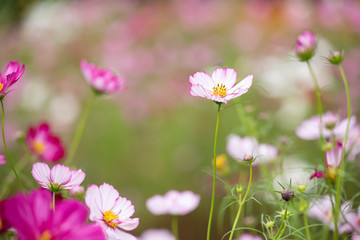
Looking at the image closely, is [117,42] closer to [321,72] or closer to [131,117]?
[131,117]

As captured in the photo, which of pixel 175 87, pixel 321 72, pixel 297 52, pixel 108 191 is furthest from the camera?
pixel 175 87

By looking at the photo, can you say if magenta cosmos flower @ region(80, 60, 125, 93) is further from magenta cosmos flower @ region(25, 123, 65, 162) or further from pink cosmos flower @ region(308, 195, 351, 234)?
pink cosmos flower @ region(308, 195, 351, 234)

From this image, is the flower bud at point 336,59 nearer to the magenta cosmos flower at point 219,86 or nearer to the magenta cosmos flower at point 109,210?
the magenta cosmos flower at point 219,86

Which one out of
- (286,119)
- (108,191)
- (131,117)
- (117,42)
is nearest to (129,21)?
(117,42)

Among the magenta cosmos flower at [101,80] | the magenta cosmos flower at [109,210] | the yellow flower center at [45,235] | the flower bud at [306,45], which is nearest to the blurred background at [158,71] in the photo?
the magenta cosmos flower at [101,80]

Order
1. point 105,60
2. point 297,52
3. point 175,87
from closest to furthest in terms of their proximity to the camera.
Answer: point 297,52, point 175,87, point 105,60

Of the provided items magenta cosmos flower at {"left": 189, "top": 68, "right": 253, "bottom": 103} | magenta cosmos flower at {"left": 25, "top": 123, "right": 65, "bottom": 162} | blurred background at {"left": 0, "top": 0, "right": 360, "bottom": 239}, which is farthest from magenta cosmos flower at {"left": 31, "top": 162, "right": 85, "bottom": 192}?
blurred background at {"left": 0, "top": 0, "right": 360, "bottom": 239}
